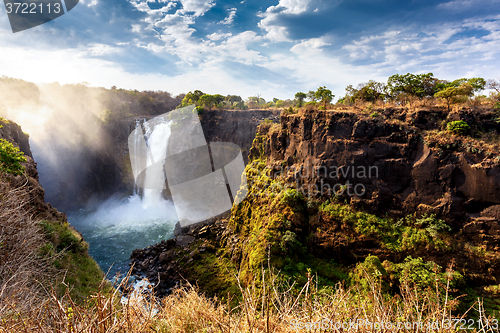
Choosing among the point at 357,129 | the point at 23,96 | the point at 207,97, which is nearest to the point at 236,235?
the point at 357,129

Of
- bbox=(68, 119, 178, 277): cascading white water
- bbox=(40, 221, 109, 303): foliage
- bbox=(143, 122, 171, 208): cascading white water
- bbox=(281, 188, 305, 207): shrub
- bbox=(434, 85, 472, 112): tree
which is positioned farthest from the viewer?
bbox=(143, 122, 171, 208): cascading white water

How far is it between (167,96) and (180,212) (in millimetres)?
36191

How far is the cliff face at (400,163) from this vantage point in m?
12.1

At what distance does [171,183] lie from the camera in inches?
1433

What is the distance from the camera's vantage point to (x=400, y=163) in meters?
14.2

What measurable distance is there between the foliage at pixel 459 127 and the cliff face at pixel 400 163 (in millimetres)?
360

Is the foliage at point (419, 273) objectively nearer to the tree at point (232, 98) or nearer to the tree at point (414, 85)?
the tree at point (414, 85)

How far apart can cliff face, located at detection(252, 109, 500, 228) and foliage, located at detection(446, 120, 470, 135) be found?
14.2 inches

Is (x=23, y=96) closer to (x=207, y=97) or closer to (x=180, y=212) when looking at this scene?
(x=207, y=97)

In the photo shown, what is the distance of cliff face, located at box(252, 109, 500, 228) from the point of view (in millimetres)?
12109

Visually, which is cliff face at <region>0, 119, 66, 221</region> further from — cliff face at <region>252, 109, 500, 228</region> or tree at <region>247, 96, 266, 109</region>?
tree at <region>247, 96, 266, 109</region>

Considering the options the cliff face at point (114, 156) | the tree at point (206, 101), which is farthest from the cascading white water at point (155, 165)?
the tree at point (206, 101)

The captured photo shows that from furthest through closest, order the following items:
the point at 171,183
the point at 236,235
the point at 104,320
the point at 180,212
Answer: the point at 171,183 < the point at 180,212 < the point at 236,235 < the point at 104,320

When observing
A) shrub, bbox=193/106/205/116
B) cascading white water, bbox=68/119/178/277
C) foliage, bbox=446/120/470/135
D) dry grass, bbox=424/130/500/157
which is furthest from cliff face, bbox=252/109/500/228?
shrub, bbox=193/106/205/116
